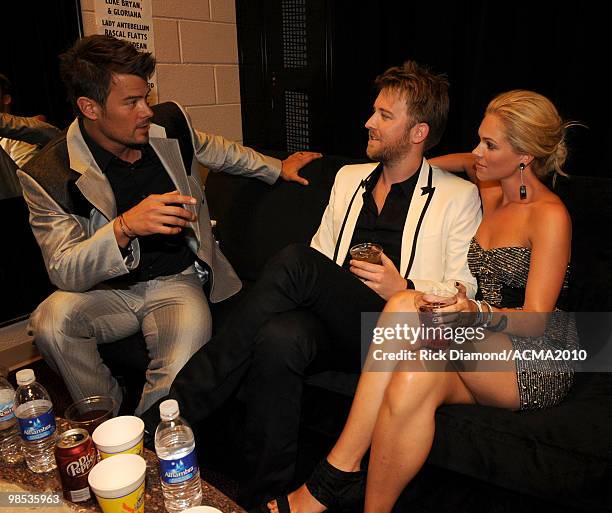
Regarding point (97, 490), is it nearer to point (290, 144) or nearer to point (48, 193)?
point (48, 193)

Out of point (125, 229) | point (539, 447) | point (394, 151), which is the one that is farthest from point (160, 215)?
point (539, 447)

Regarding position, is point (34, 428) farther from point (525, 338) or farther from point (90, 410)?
point (525, 338)

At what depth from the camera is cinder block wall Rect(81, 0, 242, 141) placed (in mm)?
2955

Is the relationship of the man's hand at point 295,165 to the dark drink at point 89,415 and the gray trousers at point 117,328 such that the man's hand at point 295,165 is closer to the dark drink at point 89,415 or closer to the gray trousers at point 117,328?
the gray trousers at point 117,328

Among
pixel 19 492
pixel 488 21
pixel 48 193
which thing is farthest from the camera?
pixel 488 21

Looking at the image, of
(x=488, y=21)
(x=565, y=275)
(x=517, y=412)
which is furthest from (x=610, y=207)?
(x=488, y=21)

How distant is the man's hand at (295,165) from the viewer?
2273 millimetres

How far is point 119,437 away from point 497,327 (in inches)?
37.4

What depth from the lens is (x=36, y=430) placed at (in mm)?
1186

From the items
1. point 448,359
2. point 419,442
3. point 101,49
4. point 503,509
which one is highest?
point 101,49

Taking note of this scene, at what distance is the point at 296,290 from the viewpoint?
1.60 metres

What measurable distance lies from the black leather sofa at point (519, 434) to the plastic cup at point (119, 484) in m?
0.77

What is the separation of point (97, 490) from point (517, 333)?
3.48 ft

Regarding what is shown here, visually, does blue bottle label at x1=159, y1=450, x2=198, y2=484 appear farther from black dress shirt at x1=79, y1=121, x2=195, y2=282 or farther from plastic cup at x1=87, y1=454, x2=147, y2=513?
black dress shirt at x1=79, y1=121, x2=195, y2=282
